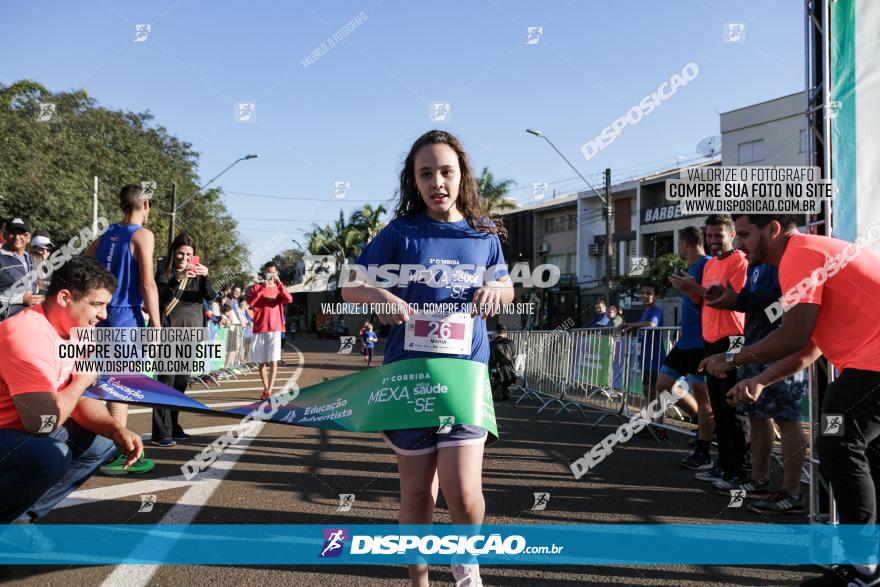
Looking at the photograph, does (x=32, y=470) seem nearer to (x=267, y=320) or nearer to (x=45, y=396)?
(x=45, y=396)

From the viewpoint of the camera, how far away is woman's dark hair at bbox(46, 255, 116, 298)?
3332 mm

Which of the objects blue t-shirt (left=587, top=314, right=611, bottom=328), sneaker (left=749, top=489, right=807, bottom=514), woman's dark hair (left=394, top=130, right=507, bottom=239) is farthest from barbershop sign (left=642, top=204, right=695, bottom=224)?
woman's dark hair (left=394, top=130, right=507, bottom=239)

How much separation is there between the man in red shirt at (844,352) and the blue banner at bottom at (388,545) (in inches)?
4.4

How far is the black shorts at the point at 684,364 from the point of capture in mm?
6648

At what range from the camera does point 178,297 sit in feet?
23.3

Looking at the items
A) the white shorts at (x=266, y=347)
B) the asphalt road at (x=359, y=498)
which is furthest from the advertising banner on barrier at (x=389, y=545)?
the white shorts at (x=266, y=347)

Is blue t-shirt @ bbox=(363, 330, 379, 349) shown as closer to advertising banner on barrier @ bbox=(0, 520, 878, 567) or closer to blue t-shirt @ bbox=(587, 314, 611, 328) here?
blue t-shirt @ bbox=(587, 314, 611, 328)

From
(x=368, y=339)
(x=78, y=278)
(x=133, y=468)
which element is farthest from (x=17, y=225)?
(x=368, y=339)

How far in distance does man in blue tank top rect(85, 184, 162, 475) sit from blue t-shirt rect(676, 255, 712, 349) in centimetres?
515

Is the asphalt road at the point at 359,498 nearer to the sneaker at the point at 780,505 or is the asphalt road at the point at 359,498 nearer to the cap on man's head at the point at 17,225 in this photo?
the sneaker at the point at 780,505

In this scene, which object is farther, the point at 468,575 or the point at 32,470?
the point at 32,470

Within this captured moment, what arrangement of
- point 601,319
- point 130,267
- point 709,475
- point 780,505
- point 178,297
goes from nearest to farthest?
1. point 780,505
2. point 130,267
3. point 709,475
4. point 178,297
5. point 601,319

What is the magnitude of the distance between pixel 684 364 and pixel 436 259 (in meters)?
4.99

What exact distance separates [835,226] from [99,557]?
184 inches
